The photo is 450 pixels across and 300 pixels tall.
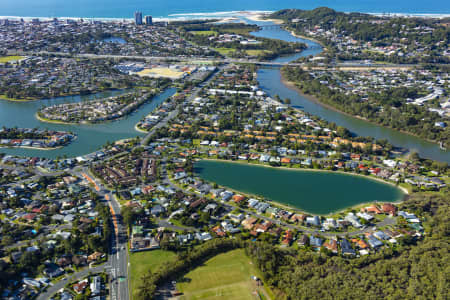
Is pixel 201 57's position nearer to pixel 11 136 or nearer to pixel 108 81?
pixel 108 81

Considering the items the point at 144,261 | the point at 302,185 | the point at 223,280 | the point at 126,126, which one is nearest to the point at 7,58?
the point at 126,126

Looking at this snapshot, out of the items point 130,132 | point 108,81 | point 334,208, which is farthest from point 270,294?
point 108,81

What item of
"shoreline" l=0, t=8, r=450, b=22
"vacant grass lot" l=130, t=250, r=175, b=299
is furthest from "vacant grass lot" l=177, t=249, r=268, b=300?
"shoreline" l=0, t=8, r=450, b=22

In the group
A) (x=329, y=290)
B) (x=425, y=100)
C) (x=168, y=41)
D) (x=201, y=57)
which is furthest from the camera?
(x=168, y=41)

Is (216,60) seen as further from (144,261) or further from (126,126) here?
(144,261)

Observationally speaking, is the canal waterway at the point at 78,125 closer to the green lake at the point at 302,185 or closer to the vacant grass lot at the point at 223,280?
the green lake at the point at 302,185

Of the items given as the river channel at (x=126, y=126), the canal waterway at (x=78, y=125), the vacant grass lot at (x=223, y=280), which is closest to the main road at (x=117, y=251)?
the vacant grass lot at (x=223, y=280)

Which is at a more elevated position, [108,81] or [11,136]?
[108,81]
